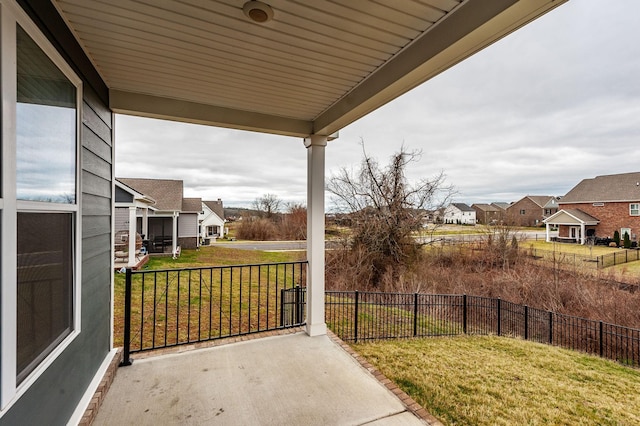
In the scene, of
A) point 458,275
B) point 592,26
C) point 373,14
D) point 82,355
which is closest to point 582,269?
point 458,275

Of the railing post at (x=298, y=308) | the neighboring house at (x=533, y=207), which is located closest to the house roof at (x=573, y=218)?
the neighboring house at (x=533, y=207)

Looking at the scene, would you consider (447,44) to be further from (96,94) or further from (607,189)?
(607,189)

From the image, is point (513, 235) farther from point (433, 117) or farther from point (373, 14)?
point (373, 14)

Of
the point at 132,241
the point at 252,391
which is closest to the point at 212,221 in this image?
the point at 132,241

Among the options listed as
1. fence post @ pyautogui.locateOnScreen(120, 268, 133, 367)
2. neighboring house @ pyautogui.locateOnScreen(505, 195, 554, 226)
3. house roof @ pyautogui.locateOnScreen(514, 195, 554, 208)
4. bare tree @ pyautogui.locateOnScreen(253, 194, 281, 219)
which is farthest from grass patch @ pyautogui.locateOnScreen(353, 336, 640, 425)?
house roof @ pyautogui.locateOnScreen(514, 195, 554, 208)

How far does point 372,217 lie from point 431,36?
303 inches

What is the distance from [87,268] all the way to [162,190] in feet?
38.7

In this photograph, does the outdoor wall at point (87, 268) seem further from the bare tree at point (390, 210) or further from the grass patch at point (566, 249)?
the grass patch at point (566, 249)

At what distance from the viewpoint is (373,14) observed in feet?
4.96

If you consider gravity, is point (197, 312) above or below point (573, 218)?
below

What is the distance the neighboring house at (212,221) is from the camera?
18.7m

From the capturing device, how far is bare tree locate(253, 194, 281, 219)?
20.3 m

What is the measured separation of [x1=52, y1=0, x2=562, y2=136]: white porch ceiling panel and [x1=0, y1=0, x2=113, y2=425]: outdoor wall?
186 mm

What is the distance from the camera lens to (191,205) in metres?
13.6
